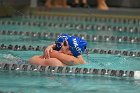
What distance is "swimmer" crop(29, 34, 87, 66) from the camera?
6207mm

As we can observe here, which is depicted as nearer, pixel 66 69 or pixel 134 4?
pixel 66 69

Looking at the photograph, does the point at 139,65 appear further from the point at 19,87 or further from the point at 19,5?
the point at 19,5

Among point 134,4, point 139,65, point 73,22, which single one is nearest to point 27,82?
point 139,65

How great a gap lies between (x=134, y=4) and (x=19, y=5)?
330cm

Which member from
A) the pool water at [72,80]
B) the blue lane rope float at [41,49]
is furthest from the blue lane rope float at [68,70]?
the blue lane rope float at [41,49]

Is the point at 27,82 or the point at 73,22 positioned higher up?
the point at 73,22

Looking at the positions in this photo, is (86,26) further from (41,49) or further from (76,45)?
(76,45)

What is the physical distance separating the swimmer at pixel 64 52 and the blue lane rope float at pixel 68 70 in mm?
→ 246

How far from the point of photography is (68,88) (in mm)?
4996

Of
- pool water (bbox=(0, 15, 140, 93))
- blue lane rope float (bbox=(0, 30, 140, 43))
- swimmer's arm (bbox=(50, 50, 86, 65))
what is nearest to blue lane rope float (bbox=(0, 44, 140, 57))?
pool water (bbox=(0, 15, 140, 93))

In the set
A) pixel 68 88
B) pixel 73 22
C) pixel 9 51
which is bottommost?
pixel 68 88

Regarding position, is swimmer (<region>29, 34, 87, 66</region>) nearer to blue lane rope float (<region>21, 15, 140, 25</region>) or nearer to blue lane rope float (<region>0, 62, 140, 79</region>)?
blue lane rope float (<region>0, 62, 140, 79</region>)

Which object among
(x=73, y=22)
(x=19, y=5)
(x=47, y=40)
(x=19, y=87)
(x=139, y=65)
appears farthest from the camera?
(x=19, y=5)

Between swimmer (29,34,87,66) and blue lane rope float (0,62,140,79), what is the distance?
0.25 meters
